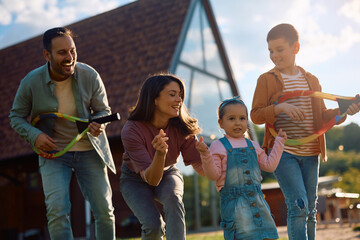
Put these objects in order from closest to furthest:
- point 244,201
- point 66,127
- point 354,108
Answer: point 244,201
point 354,108
point 66,127

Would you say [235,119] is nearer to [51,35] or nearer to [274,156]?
[274,156]

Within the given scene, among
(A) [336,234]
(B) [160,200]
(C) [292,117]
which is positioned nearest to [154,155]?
(B) [160,200]

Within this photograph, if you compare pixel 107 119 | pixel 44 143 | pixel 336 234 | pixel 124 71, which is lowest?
pixel 336 234

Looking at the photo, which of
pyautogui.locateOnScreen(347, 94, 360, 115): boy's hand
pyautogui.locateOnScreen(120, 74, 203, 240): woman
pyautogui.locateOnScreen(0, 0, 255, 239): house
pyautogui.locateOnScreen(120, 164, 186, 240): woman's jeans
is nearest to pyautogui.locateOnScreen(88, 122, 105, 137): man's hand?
pyautogui.locateOnScreen(120, 74, 203, 240): woman

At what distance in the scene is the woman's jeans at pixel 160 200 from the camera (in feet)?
10.3

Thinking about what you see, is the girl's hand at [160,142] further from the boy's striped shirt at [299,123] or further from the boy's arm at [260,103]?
Result: the boy's striped shirt at [299,123]

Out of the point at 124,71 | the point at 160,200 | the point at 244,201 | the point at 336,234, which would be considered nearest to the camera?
the point at 244,201

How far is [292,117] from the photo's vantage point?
352cm

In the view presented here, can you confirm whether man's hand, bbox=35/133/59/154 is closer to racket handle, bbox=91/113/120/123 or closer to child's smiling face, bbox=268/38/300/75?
racket handle, bbox=91/113/120/123

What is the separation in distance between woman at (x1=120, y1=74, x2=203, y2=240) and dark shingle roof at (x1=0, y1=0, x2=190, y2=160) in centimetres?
661

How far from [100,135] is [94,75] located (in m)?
0.55

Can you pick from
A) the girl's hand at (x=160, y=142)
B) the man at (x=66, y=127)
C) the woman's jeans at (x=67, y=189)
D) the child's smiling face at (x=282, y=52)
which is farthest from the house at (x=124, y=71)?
the girl's hand at (x=160, y=142)

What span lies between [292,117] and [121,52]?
8.89 metres

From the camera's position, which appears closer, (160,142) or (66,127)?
(160,142)
